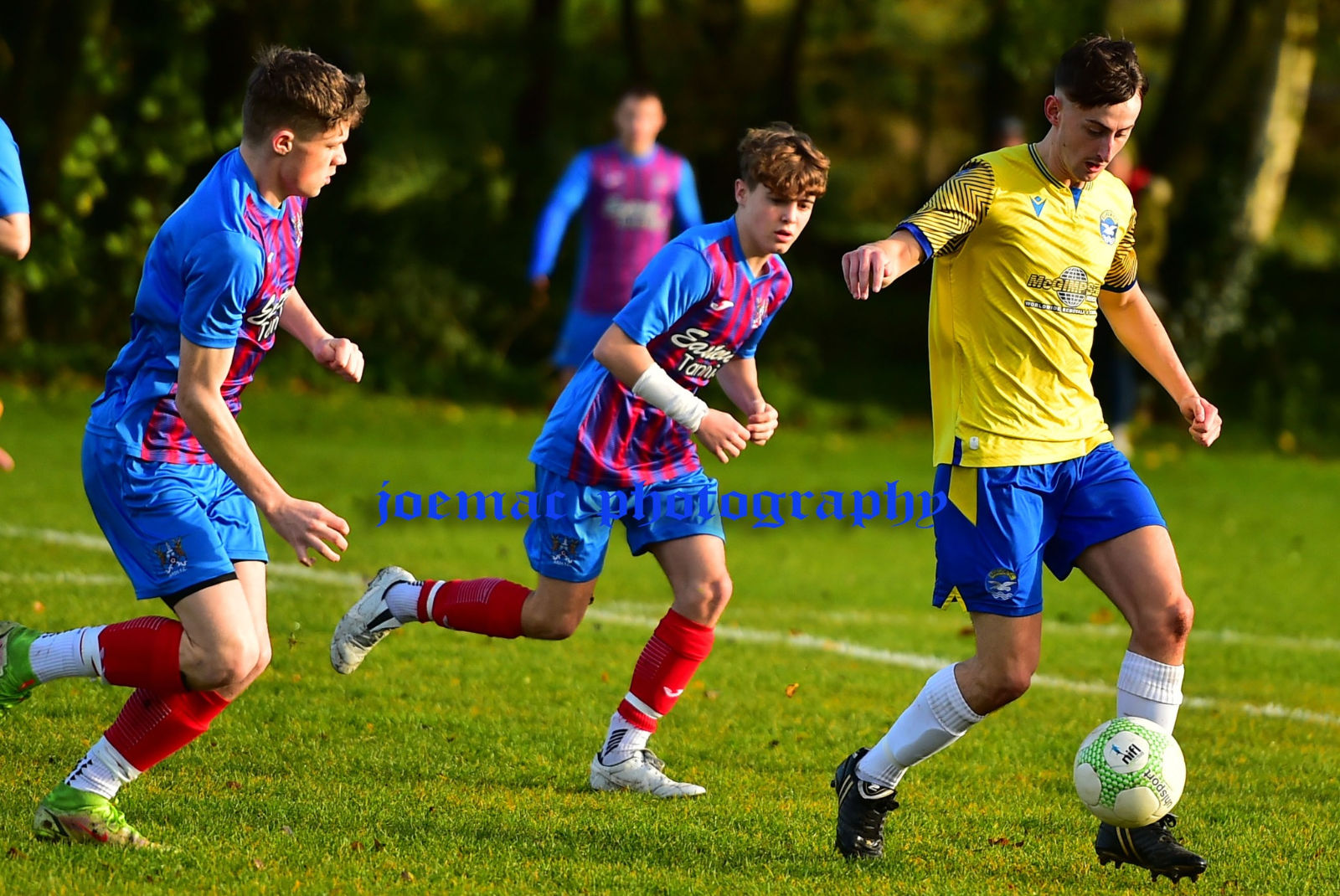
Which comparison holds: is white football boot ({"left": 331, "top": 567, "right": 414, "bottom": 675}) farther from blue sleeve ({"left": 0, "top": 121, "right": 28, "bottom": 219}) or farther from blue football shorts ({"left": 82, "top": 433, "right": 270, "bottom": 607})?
blue sleeve ({"left": 0, "top": 121, "right": 28, "bottom": 219})

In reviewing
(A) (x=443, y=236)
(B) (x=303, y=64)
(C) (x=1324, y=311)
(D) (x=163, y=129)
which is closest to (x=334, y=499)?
(D) (x=163, y=129)

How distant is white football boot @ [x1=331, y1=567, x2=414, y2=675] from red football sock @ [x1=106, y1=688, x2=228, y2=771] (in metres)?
1.41

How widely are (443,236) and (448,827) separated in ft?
51.0

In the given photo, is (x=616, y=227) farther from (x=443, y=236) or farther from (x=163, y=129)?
(x=443, y=236)

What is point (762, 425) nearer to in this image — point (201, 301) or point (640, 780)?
point (640, 780)

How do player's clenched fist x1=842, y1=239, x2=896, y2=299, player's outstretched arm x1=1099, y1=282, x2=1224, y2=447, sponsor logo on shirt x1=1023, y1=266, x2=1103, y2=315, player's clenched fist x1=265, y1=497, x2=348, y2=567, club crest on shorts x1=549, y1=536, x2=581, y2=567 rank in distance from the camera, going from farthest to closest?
club crest on shorts x1=549, y1=536, x2=581, y2=567 < player's outstretched arm x1=1099, y1=282, x2=1224, y2=447 < sponsor logo on shirt x1=1023, y1=266, x2=1103, y2=315 < player's clenched fist x1=842, y1=239, x2=896, y2=299 < player's clenched fist x1=265, y1=497, x2=348, y2=567

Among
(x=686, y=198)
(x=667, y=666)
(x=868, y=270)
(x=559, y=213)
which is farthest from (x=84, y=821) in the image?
(x=686, y=198)

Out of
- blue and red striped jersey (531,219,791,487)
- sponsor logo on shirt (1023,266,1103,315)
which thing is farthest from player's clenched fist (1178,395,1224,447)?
blue and red striped jersey (531,219,791,487)

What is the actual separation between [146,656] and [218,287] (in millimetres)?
1027

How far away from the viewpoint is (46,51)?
50.4 feet

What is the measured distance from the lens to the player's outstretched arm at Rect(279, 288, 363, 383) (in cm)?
453

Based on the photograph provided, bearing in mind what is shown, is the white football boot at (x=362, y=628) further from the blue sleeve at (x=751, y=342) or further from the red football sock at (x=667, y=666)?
the blue sleeve at (x=751, y=342)

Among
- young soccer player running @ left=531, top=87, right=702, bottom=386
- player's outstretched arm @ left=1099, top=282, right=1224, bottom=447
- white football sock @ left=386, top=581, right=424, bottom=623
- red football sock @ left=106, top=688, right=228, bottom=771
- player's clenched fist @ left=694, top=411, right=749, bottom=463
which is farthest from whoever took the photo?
young soccer player running @ left=531, top=87, right=702, bottom=386

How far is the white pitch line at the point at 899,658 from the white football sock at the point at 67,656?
3.73 meters
